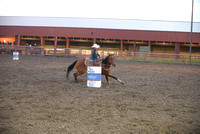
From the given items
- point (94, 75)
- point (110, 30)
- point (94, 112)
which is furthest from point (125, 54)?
point (94, 112)

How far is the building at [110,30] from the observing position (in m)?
31.8

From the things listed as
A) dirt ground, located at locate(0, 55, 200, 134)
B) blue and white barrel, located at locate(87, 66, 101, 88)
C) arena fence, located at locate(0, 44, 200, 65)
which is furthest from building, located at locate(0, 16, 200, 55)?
dirt ground, located at locate(0, 55, 200, 134)

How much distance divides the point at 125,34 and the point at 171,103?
27459 millimetres

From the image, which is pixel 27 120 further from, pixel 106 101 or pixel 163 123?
pixel 163 123

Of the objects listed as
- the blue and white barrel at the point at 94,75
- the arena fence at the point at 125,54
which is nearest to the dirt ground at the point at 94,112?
the blue and white barrel at the point at 94,75

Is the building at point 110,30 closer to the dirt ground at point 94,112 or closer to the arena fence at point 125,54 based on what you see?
the arena fence at point 125,54

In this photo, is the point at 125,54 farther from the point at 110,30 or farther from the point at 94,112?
the point at 94,112

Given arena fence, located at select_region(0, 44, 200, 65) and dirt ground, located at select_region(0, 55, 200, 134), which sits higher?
arena fence, located at select_region(0, 44, 200, 65)

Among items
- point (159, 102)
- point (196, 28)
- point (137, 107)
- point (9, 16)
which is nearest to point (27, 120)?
point (137, 107)

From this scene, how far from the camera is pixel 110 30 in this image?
32500 mm

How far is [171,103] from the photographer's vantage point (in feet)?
18.3

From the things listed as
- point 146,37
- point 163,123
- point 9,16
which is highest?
point 9,16

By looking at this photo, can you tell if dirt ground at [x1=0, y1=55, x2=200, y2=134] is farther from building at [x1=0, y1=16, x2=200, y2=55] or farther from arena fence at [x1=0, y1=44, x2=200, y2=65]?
building at [x1=0, y1=16, x2=200, y2=55]

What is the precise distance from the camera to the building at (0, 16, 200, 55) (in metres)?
31.8
